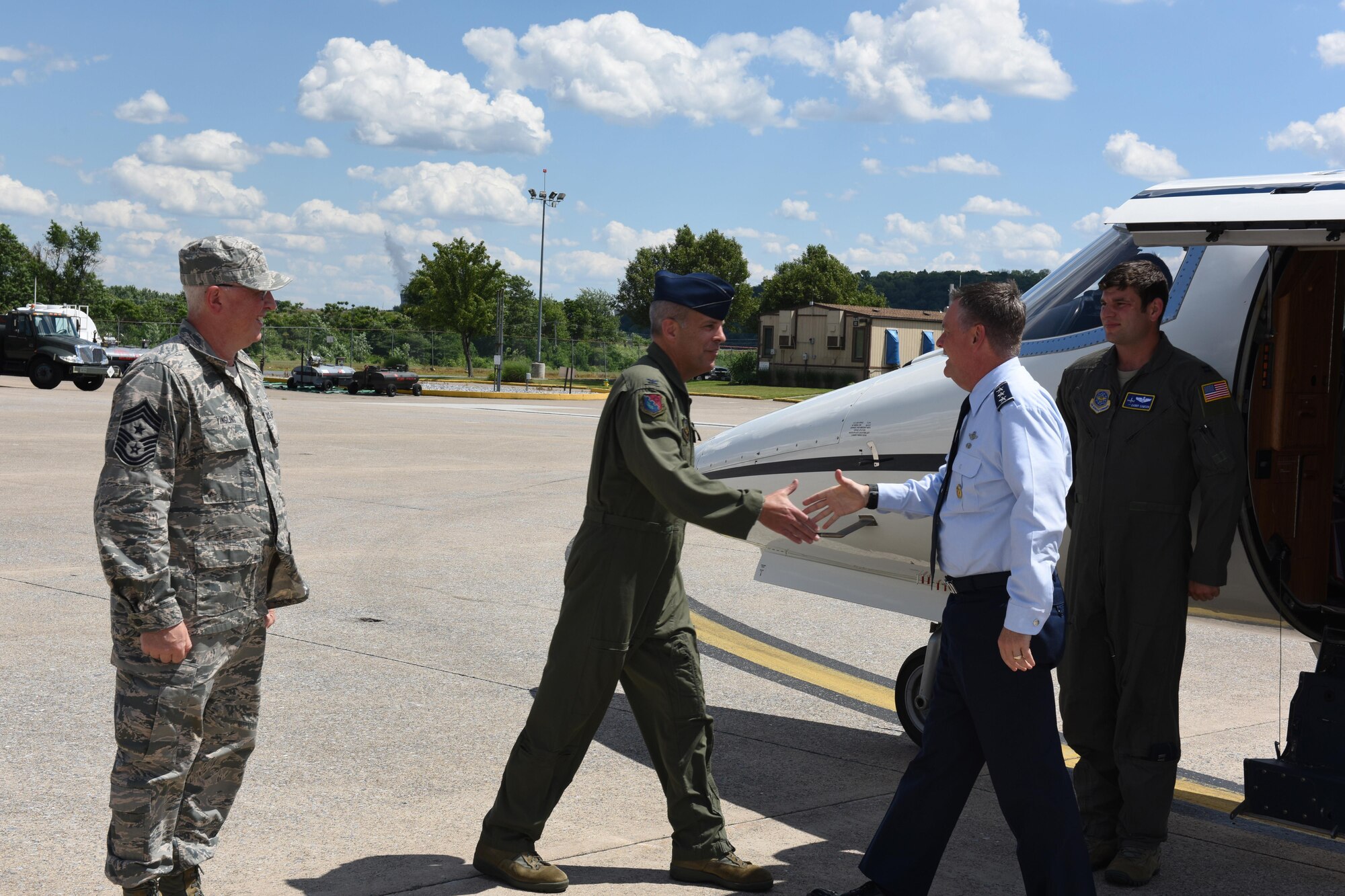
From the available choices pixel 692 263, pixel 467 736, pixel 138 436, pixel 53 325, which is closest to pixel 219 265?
pixel 138 436

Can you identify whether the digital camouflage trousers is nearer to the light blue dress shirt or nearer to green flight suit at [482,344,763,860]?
green flight suit at [482,344,763,860]

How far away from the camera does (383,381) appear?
38.8 metres

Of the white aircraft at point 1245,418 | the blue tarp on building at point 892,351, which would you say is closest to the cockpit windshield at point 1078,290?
the white aircraft at point 1245,418

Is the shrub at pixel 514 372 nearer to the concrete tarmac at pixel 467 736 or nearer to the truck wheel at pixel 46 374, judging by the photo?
the truck wheel at pixel 46 374

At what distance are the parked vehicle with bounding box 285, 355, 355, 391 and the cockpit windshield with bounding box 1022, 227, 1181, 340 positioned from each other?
1434 inches

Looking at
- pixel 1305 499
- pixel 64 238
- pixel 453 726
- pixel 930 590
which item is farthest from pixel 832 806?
pixel 64 238

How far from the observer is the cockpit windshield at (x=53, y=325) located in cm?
3475

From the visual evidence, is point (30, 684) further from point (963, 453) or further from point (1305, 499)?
point (1305, 499)

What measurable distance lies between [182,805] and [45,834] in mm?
1009

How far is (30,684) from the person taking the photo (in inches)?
235

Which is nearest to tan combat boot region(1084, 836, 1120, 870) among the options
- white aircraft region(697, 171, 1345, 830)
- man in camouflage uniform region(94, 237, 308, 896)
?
white aircraft region(697, 171, 1345, 830)

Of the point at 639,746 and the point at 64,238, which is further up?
the point at 64,238

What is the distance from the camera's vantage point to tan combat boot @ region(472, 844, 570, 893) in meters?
3.90

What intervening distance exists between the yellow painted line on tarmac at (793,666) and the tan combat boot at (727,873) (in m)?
2.46
